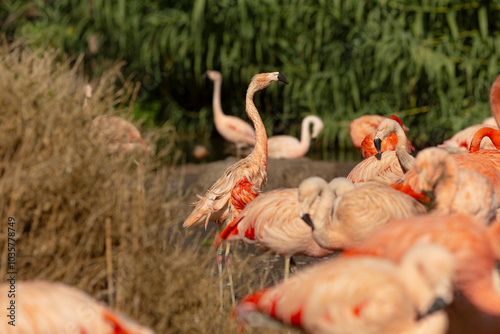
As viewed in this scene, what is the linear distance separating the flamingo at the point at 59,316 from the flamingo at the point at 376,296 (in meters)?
0.61

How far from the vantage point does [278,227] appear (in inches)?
162

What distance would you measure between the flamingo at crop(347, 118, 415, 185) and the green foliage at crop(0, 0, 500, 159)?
15.3 feet

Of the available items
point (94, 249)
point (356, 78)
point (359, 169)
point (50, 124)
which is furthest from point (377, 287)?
point (356, 78)

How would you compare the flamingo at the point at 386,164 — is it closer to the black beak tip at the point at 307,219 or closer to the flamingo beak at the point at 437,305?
the black beak tip at the point at 307,219

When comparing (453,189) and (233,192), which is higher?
(453,189)

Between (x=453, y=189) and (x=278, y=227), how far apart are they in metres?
0.99

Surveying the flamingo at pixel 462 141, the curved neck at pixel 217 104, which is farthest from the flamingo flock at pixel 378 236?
the curved neck at pixel 217 104

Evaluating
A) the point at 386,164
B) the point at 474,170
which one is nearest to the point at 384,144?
the point at 386,164

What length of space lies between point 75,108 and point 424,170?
1.72 m

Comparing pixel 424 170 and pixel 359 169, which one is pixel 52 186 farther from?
pixel 359 169

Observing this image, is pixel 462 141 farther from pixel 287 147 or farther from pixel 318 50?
pixel 318 50

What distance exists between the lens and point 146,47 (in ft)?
37.6

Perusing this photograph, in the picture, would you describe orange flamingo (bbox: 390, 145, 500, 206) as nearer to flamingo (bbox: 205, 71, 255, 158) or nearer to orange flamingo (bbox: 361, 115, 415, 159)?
orange flamingo (bbox: 361, 115, 415, 159)

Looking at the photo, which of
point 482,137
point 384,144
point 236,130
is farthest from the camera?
point 236,130
